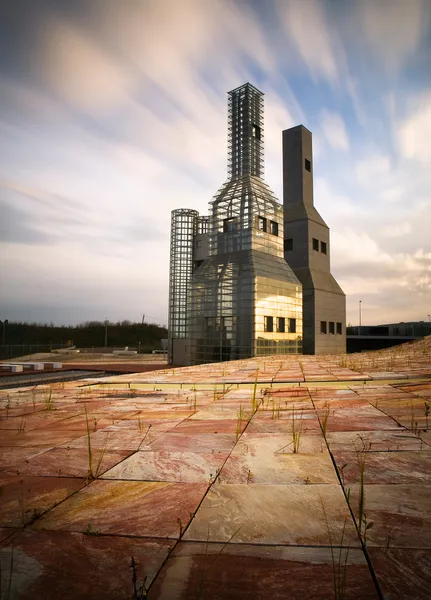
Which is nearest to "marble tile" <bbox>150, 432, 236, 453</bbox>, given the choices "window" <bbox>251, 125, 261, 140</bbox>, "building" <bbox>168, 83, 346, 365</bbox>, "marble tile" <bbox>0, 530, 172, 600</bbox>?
"marble tile" <bbox>0, 530, 172, 600</bbox>

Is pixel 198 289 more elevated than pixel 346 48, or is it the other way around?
pixel 346 48

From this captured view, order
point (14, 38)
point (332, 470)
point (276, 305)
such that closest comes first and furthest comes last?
point (332, 470) < point (14, 38) < point (276, 305)

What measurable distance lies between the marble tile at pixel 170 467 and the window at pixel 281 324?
1082 inches

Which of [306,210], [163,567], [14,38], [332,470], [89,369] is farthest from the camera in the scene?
[306,210]

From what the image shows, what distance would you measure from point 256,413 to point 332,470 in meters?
2.37

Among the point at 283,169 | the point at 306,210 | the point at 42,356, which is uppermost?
the point at 283,169

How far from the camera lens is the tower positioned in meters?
28.6

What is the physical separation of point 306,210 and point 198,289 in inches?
522

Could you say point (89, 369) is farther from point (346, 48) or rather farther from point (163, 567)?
point (163, 567)

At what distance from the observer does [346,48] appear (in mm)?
8914

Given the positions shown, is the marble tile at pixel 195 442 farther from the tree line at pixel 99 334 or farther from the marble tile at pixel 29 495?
the tree line at pixel 99 334

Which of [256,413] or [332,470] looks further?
[256,413]

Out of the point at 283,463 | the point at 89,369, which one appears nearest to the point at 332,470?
the point at 283,463

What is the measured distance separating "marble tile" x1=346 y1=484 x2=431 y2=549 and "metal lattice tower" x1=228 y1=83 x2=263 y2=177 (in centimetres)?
3589
